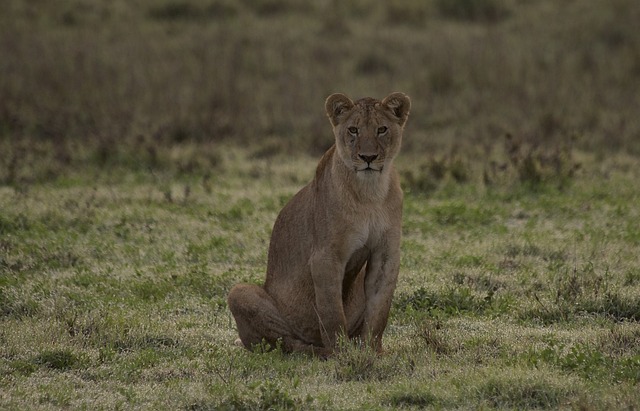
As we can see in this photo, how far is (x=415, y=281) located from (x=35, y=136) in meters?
8.56

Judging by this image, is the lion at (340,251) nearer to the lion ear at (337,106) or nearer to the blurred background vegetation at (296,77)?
the lion ear at (337,106)

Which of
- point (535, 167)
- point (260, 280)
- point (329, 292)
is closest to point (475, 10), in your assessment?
point (535, 167)

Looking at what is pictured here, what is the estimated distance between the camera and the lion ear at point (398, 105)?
677 cm

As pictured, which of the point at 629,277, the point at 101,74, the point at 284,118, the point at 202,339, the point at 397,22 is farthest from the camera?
the point at 397,22

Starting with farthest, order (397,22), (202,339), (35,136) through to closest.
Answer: (397,22)
(35,136)
(202,339)

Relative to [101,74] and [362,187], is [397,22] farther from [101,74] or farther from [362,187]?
[362,187]

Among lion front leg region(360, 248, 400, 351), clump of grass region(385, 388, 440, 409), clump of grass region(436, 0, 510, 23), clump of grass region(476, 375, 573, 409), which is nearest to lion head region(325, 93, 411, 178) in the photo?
lion front leg region(360, 248, 400, 351)

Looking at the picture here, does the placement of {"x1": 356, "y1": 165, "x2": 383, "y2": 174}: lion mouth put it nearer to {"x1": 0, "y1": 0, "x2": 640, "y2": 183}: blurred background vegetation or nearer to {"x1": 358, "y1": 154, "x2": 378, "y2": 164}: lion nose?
{"x1": 358, "y1": 154, "x2": 378, "y2": 164}: lion nose

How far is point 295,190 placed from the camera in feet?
41.7

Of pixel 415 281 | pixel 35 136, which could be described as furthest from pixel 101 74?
pixel 415 281

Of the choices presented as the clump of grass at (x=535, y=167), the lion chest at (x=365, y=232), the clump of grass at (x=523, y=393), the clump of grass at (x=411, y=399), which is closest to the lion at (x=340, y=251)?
the lion chest at (x=365, y=232)

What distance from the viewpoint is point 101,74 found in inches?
733

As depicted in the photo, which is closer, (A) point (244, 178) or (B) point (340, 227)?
(B) point (340, 227)

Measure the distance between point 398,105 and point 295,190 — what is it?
19.6 feet
